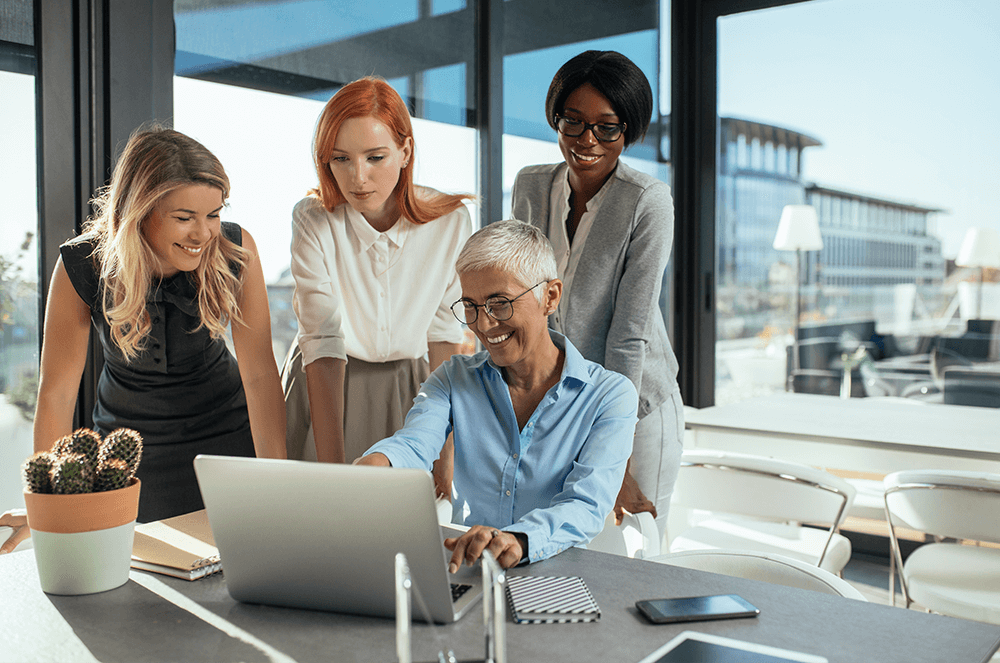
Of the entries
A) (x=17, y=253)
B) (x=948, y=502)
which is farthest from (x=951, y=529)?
(x=17, y=253)

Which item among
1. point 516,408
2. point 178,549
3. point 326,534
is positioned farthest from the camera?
point 516,408

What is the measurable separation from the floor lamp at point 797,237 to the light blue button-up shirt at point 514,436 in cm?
268

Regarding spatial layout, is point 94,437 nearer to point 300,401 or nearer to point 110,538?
point 110,538

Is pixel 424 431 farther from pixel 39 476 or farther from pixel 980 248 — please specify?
pixel 980 248

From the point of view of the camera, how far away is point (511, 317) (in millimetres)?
1567

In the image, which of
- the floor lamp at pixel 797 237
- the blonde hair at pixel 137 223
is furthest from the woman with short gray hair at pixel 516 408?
the floor lamp at pixel 797 237

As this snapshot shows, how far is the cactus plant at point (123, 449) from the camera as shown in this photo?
1201 millimetres

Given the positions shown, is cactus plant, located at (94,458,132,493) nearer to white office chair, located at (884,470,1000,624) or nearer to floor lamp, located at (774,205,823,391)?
white office chair, located at (884,470,1000,624)

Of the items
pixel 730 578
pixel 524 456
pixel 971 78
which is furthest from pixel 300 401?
pixel 971 78

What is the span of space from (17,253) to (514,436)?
44.0 inches

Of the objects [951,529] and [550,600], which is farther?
[951,529]

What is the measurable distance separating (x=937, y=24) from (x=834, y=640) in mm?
3524

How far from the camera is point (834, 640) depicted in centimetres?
98

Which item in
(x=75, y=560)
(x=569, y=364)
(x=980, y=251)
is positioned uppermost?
(x=980, y=251)
